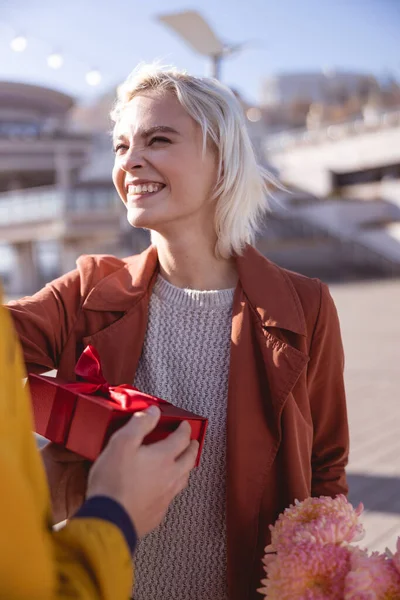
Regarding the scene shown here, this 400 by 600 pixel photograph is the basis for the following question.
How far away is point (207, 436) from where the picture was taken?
6.09 feet

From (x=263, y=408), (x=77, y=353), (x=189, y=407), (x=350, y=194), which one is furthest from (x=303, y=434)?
(x=350, y=194)

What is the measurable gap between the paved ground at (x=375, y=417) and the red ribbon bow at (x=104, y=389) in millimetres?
2743

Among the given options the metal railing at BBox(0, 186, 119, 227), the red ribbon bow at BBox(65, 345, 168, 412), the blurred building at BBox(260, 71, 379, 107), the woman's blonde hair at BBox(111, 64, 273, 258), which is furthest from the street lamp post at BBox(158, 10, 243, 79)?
the blurred building at BBox(260, 71, 379, 107)

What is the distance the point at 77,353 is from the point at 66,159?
36.9m

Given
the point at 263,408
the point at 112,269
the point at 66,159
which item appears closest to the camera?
the point at 263,408

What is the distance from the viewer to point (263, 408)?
1.77 metres

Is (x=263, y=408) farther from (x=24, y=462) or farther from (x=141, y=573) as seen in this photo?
(x=24, y=462)

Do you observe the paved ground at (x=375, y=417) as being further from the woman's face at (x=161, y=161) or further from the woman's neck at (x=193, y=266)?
the woman's face at (x=161, y=161)

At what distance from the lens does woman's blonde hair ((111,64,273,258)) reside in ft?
6.11

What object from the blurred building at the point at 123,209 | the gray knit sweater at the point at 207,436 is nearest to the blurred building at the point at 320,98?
the blurred building at the point at 123,209

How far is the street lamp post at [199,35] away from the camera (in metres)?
8.89

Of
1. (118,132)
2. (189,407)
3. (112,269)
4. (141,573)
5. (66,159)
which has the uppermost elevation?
(66,159)

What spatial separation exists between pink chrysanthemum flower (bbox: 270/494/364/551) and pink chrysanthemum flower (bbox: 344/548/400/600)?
8 cm

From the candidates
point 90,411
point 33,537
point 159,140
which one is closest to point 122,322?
point 159,140
